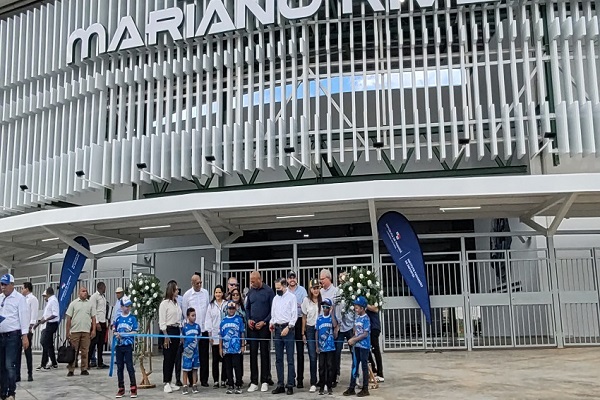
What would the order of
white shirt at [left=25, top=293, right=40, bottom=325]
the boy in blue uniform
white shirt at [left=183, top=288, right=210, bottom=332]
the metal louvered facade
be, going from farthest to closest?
the metal louvered facade
white shirt at [left=25, top=293, right=40, bottom=325]
white shirt at [left=183, top=288, right=210, bottom=332]
the boy in blue uniform

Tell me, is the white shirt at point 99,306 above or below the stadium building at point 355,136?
below

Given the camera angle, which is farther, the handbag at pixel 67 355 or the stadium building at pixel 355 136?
the stadium building at pixel 355 136

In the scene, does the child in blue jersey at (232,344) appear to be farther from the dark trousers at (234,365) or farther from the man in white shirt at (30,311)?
the man in white shirt at (30,311)

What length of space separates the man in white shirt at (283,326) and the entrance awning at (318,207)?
4.33 m

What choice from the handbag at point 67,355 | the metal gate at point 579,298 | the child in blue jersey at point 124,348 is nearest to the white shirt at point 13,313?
the child in blue jersey at point 124,348

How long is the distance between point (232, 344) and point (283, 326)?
80 cm

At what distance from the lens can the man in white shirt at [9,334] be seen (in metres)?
8.13

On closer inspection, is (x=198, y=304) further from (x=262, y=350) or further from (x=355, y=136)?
(x=355, y=136)

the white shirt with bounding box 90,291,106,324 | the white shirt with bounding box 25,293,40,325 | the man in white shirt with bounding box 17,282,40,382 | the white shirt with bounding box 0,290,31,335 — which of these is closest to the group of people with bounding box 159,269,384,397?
the white shirt with bounding box 0,290,31,335

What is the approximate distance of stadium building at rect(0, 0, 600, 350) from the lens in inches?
530

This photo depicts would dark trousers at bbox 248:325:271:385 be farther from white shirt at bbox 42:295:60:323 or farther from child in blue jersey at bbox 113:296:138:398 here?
white shirt at bbox 42:295:60:323

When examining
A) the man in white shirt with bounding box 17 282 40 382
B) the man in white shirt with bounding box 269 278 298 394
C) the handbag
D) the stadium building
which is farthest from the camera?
the stadium building

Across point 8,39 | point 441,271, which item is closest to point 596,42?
point 441,271

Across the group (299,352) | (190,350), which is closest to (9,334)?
(190,350)
